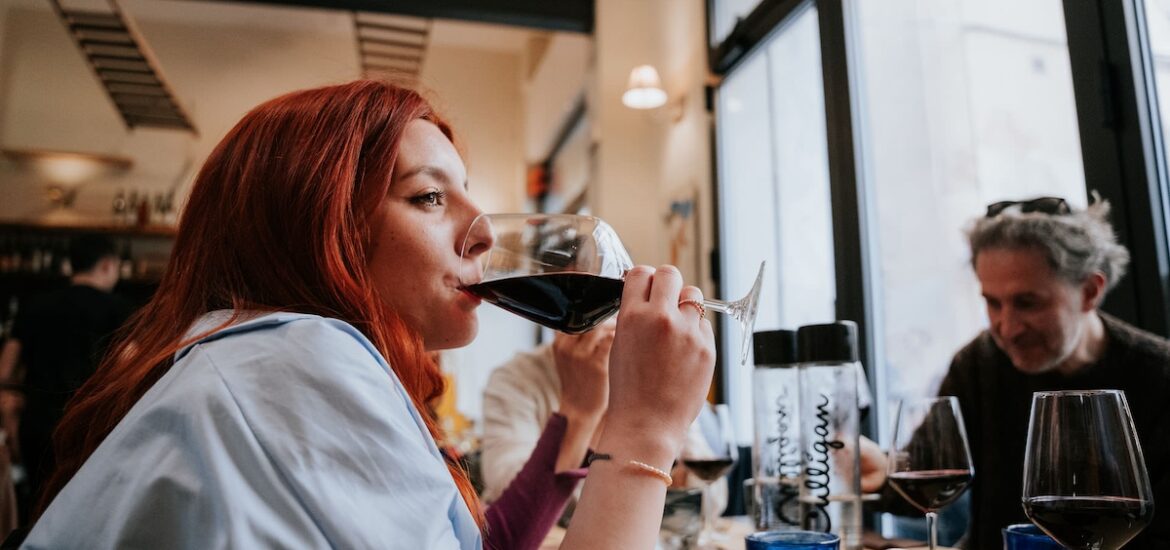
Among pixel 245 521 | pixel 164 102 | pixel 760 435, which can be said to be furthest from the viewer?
pixel 164 102

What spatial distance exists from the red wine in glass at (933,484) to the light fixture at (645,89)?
3.11m

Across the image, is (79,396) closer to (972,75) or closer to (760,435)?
(760,435)

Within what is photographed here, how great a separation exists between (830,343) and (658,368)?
1.32ft

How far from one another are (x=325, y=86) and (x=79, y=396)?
1.47 ft

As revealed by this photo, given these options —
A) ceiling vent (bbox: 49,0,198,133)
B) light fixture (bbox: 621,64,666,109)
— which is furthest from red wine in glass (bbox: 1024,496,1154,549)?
ceiling vent (bbox: 49,0,198,133)

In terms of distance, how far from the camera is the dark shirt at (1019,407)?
1.33 meters

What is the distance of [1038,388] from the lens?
171 cm

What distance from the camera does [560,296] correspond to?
980 mm

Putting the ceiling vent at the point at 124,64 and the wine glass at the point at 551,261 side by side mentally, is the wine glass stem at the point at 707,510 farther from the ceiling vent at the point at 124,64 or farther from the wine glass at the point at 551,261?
the ceiling vent at the point at 124,64

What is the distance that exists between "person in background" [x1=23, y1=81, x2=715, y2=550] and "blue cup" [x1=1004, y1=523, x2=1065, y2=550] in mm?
394

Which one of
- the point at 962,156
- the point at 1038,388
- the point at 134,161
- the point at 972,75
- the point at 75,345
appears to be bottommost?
the point at 1038,388

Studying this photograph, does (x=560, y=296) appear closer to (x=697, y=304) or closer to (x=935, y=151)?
(x=697, y=304)

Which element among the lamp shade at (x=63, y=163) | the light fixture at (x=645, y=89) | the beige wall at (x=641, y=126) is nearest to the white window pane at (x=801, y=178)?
Answer: the light fixture at (x=645, y=89)

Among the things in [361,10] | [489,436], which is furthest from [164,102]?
[489,436]
